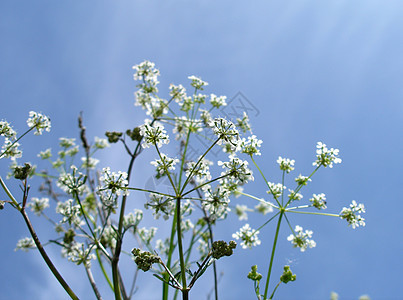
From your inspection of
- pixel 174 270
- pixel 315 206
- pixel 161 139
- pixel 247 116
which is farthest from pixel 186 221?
pixel 161 139

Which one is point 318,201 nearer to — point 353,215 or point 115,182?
point 353,215

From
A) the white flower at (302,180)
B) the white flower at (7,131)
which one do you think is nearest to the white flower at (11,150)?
the white flower at (7,131)

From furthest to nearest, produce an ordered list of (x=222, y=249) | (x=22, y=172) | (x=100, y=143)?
(x=100, y=143)
(x=22, y=172)
(x=222, y=249)

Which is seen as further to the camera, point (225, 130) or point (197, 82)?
point (197, 82)

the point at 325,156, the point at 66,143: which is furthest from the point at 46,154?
the point at 325,156

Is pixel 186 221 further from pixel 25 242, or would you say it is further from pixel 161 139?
pixel 161 139

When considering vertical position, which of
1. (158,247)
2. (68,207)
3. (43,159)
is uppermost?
(43,159)

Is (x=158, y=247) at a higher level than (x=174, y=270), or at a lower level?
higher
